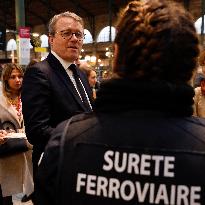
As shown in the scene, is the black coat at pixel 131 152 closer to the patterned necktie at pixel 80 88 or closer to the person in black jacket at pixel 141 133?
the person in black jacket at pixel 141 133

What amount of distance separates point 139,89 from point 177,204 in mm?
321

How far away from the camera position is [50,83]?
2.20m

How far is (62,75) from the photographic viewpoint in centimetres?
227

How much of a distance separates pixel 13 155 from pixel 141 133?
2745mm

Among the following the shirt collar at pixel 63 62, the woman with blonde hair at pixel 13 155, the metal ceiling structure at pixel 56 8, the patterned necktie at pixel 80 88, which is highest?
the metal ceiling structure at pixel 56 8

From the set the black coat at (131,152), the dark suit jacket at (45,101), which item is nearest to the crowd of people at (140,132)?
the black coat at (131,152)

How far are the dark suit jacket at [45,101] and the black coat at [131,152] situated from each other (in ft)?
3.36

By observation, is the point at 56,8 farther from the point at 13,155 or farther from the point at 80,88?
the point at 80,88

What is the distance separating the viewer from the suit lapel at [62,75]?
88.2 inches

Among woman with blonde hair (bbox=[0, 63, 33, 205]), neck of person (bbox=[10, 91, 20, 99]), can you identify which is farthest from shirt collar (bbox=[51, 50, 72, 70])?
neck of person (bbox=[10, 91, 20, 99])

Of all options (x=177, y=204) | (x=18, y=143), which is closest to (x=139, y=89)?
(x=177, y=204)

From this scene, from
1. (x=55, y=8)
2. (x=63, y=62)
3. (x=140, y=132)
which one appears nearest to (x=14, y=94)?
(x=63, y=62)

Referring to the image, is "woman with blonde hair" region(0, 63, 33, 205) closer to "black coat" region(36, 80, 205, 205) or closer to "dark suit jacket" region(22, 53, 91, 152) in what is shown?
"dark suit jacket" region(22, 53, 91, 152)

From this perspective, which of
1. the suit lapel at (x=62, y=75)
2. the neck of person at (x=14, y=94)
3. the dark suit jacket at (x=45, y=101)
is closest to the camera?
Result: the dark suit jacket at (x=45, y=101)
